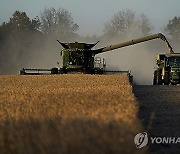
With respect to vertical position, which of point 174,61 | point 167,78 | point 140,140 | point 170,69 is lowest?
point 167,78

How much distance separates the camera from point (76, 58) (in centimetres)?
3641

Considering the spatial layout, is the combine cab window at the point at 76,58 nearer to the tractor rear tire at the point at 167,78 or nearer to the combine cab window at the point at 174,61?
the tractor rear tire at the point at 167,78

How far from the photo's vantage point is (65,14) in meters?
103

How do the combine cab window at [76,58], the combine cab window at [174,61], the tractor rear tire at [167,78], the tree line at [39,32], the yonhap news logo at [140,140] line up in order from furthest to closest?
the tree line at [39,32], the combine cab window at [76,58], the tractor rear tire at [167,78], the combine cab window at [174,61], the yonhap news logo at [140,140]

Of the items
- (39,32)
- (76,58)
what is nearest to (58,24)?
(39,32)

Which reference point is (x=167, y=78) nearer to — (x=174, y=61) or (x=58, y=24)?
(x=174, y=61)

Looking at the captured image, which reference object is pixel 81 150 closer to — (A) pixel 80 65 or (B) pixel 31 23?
(A) pixel 80 65

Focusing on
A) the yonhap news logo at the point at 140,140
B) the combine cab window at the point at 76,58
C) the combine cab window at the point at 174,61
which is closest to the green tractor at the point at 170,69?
the combine cab window at the point at 174,61

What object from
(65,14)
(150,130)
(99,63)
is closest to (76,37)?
(65,14)

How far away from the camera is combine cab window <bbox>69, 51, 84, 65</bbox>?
119ft

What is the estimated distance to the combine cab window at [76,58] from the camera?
36219 mm

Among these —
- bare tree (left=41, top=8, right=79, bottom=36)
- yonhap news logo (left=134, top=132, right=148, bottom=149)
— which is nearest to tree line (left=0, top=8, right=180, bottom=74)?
bare tree (left=41, top=8, right=79, bottom=36)

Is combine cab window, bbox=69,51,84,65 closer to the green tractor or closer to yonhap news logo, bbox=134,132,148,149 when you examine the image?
the green tractor

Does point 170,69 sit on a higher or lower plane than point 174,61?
lower
